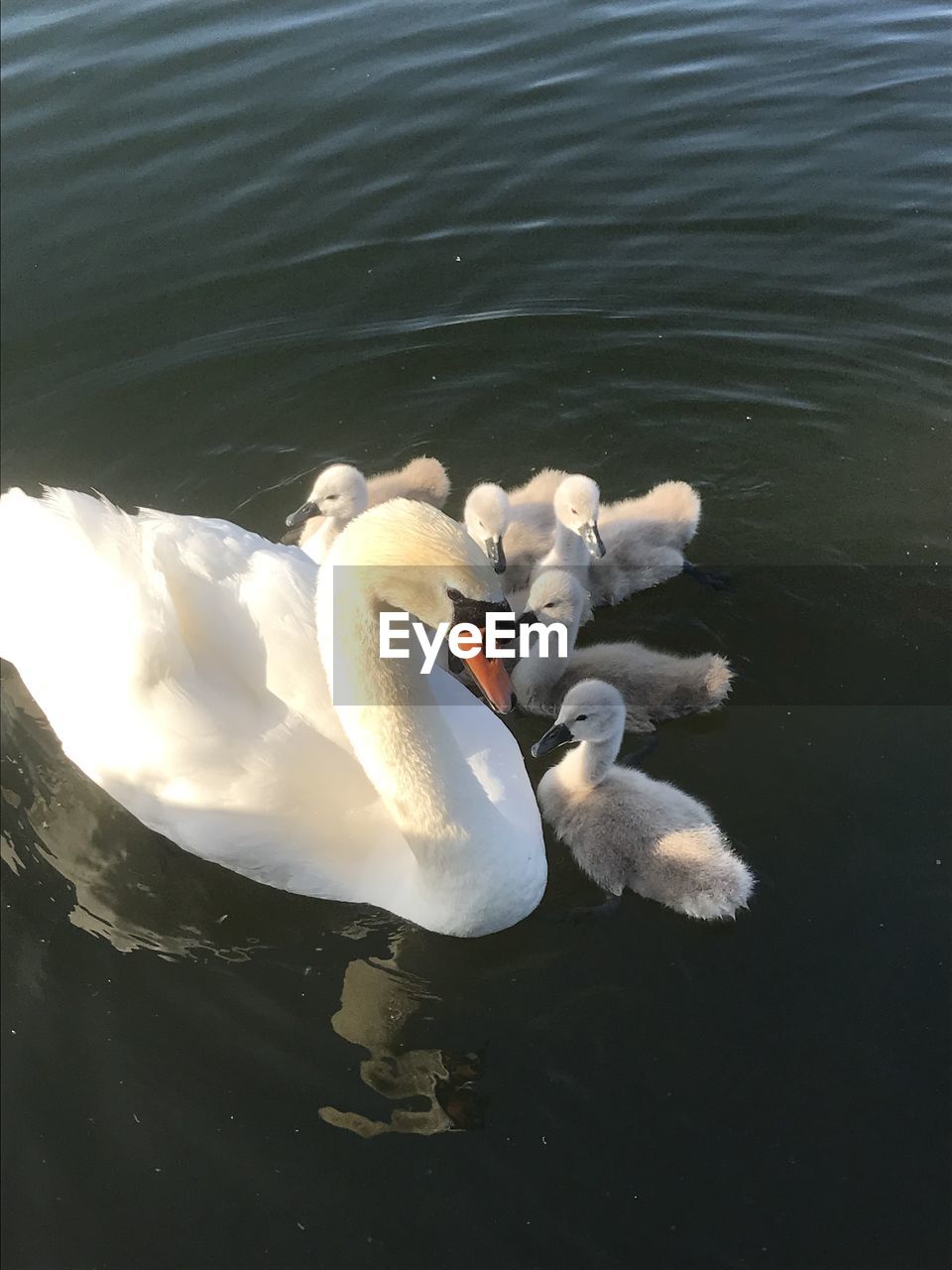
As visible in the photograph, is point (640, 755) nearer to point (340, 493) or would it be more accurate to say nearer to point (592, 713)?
point (592, 713)

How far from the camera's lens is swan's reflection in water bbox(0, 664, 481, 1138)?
400 cm

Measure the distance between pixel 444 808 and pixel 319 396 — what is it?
3.88m

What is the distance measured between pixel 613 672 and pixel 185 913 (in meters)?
1.98

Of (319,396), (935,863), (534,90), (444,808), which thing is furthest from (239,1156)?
(534,90)

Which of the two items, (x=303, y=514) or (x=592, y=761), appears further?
(x=303, y=514)

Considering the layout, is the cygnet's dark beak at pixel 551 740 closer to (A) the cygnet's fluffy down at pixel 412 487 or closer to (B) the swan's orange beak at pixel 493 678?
(B) the swan's orange beak at pixel 493 678

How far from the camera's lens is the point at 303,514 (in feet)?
19.8

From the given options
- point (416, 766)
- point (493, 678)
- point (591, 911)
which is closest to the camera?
point (493, 678)

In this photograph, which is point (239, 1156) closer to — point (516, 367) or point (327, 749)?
point (327, 749)

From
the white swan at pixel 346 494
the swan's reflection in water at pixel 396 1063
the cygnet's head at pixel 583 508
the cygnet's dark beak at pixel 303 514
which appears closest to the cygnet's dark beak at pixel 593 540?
the cygnet's head at pixel 583 508

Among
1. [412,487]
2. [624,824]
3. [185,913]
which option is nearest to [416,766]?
[624,824]

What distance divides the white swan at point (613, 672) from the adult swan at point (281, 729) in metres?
0.60

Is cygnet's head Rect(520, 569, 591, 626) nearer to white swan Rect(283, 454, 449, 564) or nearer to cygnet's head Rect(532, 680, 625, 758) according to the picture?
cygnet's head Rect(532, 680, 625, 758)

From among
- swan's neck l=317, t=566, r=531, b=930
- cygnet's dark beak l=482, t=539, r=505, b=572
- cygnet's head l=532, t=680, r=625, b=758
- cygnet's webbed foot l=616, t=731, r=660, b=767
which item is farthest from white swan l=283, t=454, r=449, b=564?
swan's neck l=317, t=566, r=531, b=930
